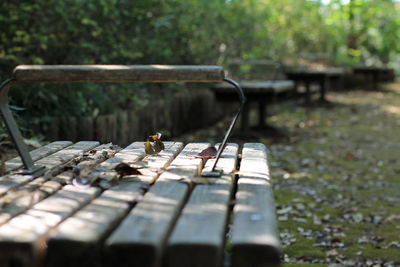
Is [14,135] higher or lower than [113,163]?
higher

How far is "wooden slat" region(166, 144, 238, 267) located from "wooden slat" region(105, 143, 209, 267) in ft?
0.10

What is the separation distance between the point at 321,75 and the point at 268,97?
12.9ft

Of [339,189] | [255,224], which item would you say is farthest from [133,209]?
[339,189]

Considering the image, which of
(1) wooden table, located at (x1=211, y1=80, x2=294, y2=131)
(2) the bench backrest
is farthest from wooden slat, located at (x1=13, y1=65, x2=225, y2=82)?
(2) the bench backrest

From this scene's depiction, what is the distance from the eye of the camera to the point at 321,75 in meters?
10.8

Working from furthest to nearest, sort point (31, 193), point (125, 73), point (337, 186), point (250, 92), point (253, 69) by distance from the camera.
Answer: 1. point (253, 69)
2. point (250, 92)
3. point (337, 186)
4. point (125, 73)
5. point (31, 193)

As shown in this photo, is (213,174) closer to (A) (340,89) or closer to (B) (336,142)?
(B) (336,142)

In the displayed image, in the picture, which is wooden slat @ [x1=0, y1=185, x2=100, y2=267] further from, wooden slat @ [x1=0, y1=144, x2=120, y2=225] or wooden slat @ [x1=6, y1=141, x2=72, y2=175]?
wooden slat @ [x1=6, y1=141, x2=72, y2=175]

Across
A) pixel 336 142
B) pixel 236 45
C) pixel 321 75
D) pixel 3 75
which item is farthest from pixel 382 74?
pixel 3 75

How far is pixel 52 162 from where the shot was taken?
6.99 ft

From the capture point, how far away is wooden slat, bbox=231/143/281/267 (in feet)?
3.87

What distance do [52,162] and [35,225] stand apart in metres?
0.83

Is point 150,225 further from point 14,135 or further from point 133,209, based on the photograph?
point 14,135

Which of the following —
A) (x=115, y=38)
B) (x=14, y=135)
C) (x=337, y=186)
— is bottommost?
(x=337, y=186)
